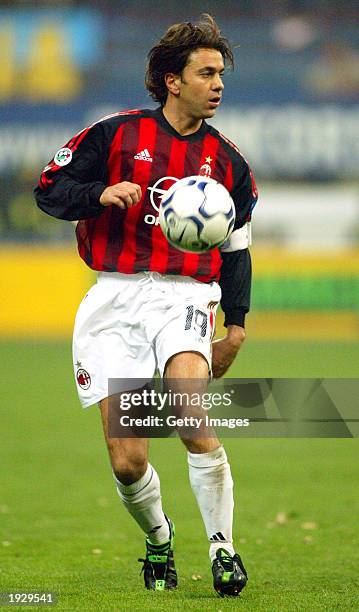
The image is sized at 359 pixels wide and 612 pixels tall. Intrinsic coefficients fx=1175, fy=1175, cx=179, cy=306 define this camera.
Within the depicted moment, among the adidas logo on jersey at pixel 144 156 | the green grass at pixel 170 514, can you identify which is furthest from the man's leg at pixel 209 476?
the adidas logo on jersey at pixel 144 156

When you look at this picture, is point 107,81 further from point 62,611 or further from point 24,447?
point 62,611

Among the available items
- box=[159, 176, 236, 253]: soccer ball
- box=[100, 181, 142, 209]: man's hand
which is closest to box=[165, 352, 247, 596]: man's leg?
box=[159, 176, 236, 253]: soccer ball

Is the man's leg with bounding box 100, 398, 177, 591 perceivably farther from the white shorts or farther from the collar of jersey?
the collar of jersey

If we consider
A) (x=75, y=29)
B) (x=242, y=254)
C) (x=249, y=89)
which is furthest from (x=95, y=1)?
(x=242, y=254)

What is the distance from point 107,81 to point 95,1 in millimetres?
2053

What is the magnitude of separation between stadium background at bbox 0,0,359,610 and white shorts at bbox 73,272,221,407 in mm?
905

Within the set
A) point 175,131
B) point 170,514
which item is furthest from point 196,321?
point 170,514

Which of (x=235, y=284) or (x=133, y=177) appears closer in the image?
(x=133, y=177)

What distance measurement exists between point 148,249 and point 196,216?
1.48 feet

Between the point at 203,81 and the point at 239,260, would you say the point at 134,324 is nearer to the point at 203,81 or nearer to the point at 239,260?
the point at 239,260

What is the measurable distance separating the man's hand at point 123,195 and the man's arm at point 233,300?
2.32 ft
